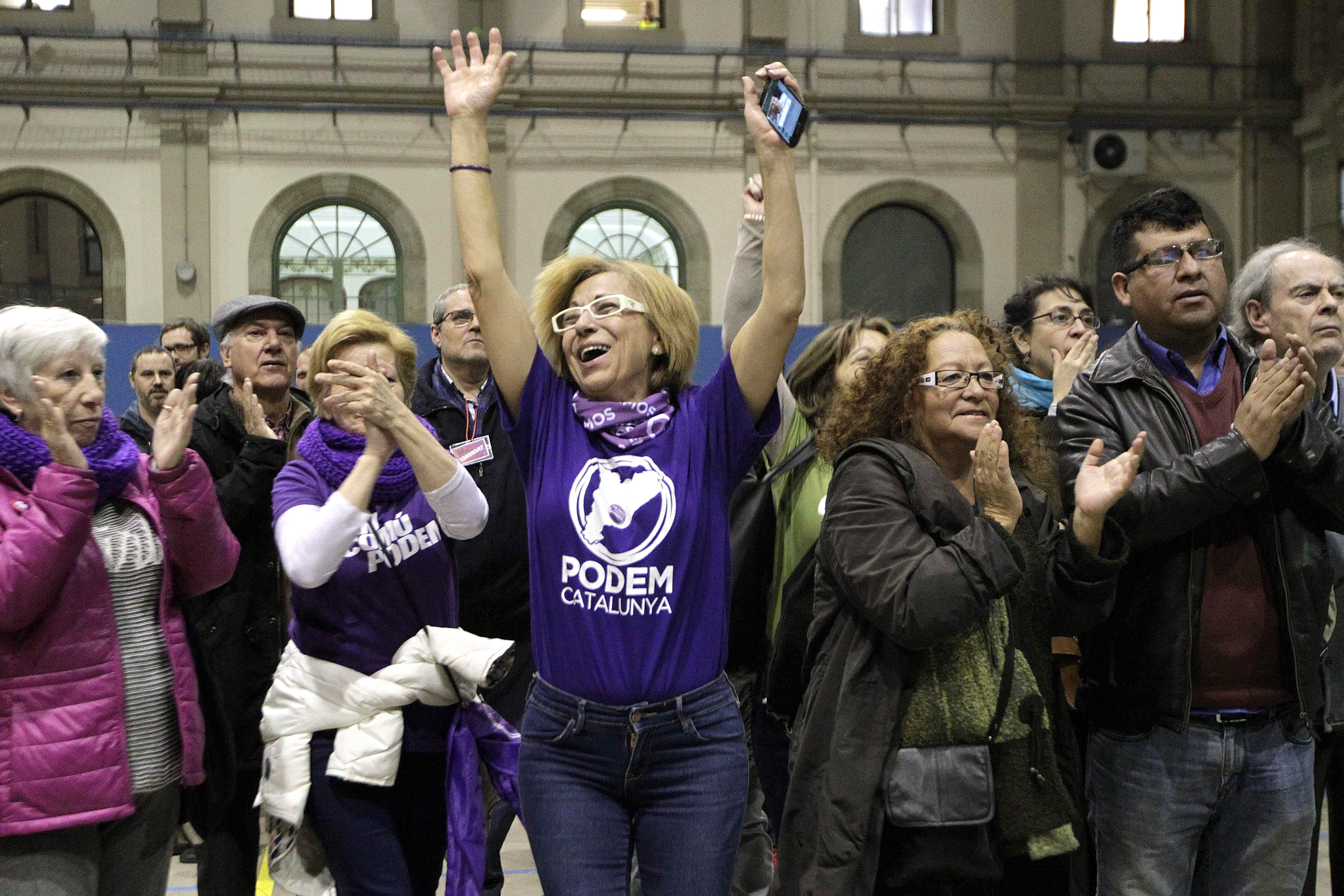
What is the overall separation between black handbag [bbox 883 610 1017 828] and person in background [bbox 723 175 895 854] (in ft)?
3.36

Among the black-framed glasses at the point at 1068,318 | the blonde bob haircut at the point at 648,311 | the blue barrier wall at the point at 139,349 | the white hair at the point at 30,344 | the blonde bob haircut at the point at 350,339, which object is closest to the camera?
the blonde bob haircut at the point at 648,311

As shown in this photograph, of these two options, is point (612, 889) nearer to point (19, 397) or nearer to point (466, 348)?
point (19, 397)

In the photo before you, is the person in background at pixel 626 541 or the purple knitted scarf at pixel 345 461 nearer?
the person in background at pixel 626 541

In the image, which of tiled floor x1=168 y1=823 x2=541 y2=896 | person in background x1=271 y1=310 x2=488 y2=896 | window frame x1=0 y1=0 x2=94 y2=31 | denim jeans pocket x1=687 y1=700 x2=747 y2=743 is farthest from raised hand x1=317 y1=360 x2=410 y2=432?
window frame x1=0 y1=0 x2=94 y2=31

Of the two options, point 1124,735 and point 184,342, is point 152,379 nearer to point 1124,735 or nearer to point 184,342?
point 184,342

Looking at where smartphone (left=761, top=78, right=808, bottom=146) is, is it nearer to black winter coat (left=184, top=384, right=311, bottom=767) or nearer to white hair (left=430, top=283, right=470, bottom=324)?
black winter coat (left=184, top=384, right=311, bottom=767)

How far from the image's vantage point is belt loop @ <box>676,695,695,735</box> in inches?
101

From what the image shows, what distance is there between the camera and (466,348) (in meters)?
4.71

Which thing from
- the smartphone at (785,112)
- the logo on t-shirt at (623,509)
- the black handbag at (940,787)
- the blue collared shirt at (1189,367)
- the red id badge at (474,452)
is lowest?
the black handbag at (940,787)

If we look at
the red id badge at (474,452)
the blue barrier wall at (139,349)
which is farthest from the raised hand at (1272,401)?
the blue barrier wall at (139,349)

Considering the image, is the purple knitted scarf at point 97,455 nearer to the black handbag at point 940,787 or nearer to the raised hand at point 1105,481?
the black handbag at point 940,787

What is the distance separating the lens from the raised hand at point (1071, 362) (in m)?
4.11

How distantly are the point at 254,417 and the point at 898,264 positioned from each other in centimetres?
1363

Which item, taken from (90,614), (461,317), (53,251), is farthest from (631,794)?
(53,251)
